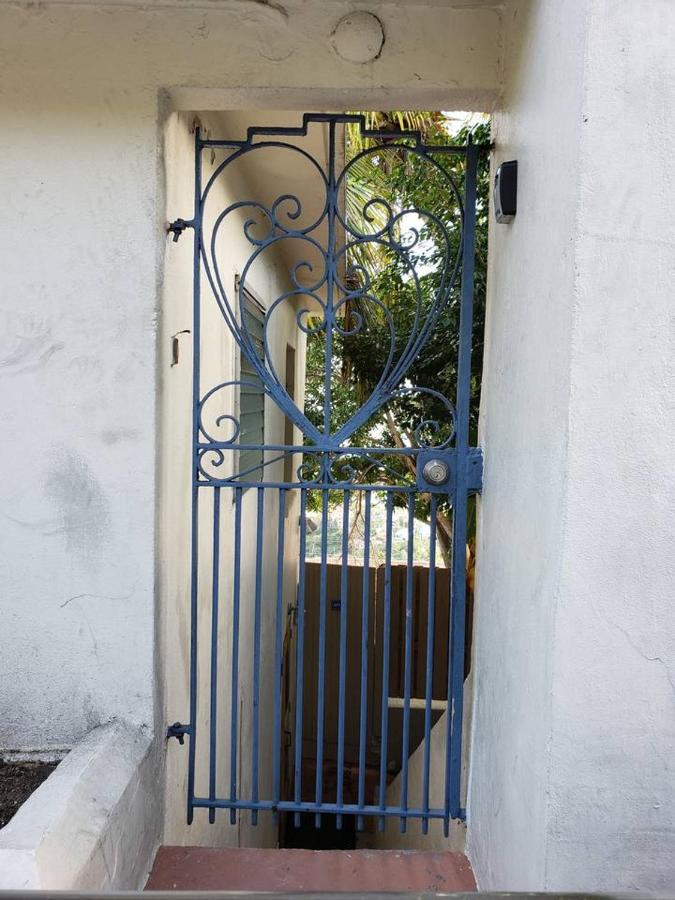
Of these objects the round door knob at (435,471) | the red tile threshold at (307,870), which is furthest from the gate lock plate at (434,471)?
the red tile threshold at (307,870)

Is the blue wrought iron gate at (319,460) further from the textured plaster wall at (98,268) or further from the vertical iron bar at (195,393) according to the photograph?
the textured plaster wall at (98,268)

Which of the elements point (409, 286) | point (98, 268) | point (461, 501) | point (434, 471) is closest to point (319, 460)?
point (434, 471)

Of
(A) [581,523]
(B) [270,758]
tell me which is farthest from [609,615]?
(B) [270,758]

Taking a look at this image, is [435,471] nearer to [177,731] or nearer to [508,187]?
[508,187]

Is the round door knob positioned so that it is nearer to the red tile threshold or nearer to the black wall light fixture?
the black wall light fixture

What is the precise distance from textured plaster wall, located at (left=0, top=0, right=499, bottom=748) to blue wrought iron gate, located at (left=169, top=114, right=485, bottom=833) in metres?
0.19

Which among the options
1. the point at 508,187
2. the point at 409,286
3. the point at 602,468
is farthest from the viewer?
the point at 409,286

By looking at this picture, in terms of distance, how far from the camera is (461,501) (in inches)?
104

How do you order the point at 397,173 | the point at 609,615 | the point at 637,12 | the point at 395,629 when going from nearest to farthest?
the point at 637,12, the point at 609,615, the point at 397,173, the point at 395,629

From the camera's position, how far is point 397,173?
5.53 metres

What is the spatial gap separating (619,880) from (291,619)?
6.16 meters

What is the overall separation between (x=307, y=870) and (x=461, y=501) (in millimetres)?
1406

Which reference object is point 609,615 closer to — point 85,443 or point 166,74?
point 85,443

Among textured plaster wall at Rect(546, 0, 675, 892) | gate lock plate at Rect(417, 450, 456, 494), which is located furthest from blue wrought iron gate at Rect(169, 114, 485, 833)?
textured plaster wall at Rect(546, 0, 675, 892)
